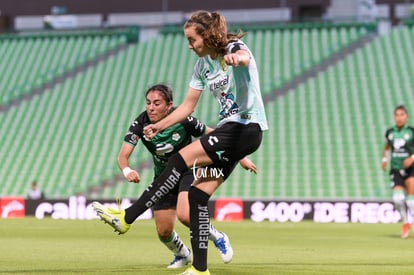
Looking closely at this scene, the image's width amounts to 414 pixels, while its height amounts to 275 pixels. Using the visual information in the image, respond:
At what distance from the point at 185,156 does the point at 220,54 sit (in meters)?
0.96

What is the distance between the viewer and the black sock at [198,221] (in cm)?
850

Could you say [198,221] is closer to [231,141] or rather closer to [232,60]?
[231,141]

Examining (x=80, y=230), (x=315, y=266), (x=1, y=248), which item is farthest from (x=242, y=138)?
(x=80, y=230)

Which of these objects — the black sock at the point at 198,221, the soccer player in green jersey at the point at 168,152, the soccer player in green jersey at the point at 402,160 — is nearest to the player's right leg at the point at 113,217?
the black sock at the point at 198,221

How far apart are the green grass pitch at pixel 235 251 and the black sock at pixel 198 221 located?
1.01m

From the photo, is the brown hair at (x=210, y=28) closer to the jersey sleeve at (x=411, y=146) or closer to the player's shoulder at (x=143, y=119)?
the player's shoulder at (x=143, y=119)

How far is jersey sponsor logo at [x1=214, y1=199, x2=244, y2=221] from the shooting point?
2519 cm

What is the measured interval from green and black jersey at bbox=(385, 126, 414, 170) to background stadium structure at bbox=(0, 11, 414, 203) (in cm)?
1018

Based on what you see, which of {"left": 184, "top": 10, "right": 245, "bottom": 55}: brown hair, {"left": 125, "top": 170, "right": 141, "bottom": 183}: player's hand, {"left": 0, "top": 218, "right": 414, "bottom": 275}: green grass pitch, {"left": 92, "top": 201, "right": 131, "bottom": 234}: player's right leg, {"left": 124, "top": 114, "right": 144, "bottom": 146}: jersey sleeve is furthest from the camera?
{"left": 124, "top": 114, "right": 144, "bottom": 146}: jersey sleeve

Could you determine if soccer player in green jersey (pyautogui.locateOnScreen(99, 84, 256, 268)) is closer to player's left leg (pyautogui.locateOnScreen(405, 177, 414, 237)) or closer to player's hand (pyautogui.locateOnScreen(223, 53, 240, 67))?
player's hand (pyautogui.locateOnScreen(223, 53, 240, 67))

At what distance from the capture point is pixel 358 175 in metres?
28.8

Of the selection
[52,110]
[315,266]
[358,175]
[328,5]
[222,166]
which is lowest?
[315,266]

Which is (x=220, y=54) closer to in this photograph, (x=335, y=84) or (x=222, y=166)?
(x=222, y=166)

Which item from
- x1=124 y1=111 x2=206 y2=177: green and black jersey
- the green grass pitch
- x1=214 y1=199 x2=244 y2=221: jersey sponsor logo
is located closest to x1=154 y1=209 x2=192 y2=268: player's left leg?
the green grass pitch
